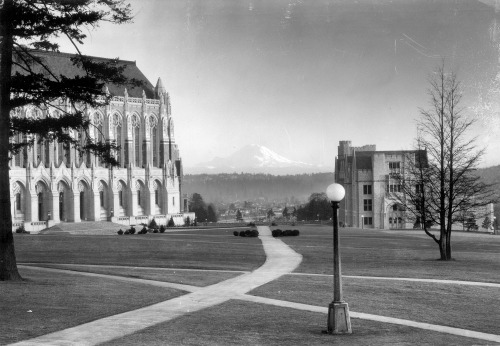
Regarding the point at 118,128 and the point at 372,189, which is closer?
the point at 372,189

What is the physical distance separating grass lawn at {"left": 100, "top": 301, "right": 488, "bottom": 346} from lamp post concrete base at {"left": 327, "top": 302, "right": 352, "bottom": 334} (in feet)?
0.86

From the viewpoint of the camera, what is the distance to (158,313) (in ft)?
58.9

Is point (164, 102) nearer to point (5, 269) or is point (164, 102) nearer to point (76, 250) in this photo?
point (76, 250)

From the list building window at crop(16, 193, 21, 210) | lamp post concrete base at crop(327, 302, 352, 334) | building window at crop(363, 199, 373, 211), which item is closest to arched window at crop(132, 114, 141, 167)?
building window at crop(16, 193, 21, 210)

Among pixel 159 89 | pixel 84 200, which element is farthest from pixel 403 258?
pixel 159 89

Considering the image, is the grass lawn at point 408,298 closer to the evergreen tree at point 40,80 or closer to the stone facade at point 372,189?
the evergreen tree at point 40,80

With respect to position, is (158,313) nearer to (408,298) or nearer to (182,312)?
(182,312)

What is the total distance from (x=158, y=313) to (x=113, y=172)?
7147 centimetres

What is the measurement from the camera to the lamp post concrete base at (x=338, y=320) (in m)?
16.1

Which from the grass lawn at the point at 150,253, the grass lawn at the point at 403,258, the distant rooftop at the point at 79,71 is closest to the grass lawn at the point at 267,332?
the grass lawn at the point at 403,258

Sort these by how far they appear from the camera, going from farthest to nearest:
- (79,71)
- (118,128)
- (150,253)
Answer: (118,128)
(79,71)
(150,253)

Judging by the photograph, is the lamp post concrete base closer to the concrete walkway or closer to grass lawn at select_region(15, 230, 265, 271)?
the concrete walkway

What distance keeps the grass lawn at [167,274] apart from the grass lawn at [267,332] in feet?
20.2

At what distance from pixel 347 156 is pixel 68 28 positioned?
6378 centimetres
